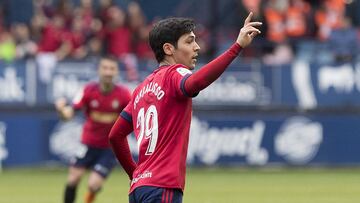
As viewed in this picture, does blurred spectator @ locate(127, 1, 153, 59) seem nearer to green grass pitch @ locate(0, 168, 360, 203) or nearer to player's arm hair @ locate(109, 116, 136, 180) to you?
green grass pitch @ locate(0, 168, 360, 203)

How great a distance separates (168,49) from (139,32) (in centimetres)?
1633

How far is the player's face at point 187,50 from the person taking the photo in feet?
24.5

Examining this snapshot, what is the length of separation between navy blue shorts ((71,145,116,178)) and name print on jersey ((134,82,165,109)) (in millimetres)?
6802

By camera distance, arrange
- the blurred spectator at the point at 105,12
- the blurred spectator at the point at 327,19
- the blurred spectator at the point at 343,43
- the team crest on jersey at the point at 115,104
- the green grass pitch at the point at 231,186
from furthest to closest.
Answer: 1. the blurred spectator at the point at 327,19
2. the blurred spectator at the point at 343,43
3. the blurred spectator at the point at 105,12
4. the green grass pitch at the point at 231,186
5. the team crest on jersey at the point at 115,104

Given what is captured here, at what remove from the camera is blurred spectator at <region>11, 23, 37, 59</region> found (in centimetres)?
2364

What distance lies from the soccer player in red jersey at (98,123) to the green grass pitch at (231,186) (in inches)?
67.3

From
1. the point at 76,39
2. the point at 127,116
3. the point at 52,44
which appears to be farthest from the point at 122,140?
the point at 76,39

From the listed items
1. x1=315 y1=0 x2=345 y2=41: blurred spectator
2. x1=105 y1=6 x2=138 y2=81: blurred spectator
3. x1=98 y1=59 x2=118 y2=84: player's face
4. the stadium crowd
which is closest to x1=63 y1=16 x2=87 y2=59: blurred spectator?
the stadium crowd

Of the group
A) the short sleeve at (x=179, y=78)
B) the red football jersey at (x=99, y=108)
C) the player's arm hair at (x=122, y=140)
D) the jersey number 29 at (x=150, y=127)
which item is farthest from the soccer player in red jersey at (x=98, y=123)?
the short sleeve at (x=179, y=78)

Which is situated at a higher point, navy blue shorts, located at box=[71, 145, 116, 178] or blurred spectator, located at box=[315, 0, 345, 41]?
blurred spectator, located at box=[315, 0, 345, 41]

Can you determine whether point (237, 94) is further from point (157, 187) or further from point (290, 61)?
point (157, 187)

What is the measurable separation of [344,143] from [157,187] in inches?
654

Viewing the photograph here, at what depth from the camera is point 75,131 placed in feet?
75.2

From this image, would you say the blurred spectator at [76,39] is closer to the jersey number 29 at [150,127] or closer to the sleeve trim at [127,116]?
the sleeve trim at [127,116]
